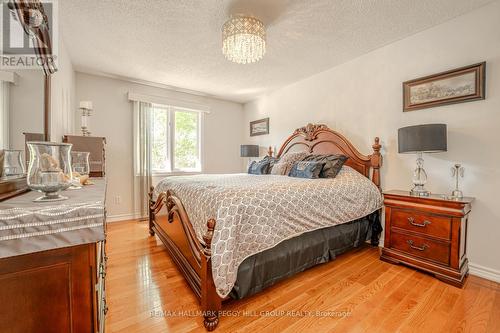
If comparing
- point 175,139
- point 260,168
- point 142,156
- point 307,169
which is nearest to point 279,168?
point 260,168

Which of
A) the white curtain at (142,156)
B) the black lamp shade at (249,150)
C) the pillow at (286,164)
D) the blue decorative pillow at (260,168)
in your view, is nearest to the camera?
the pillow at (286,164)

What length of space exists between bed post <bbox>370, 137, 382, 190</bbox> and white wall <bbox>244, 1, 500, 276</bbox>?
80 mm

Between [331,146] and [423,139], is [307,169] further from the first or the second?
[423,139]

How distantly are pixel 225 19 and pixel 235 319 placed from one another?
255 cm

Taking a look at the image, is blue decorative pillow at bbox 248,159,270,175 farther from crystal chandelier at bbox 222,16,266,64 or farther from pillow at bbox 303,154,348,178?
crystal chandelier at bbox 222,16,266,64

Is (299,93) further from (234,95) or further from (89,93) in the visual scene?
(89,93)

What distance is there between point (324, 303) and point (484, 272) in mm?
1607

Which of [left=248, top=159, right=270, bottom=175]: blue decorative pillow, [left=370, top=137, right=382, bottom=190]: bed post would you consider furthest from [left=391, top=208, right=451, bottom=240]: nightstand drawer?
[left=248, top=159, right=270, bottom=175]: blue decorative pillow

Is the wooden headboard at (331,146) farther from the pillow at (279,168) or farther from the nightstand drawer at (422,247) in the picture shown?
the nightstand drawer at (422,247)

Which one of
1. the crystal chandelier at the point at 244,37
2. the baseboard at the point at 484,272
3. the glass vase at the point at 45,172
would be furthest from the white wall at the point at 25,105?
the baseboard at the point at 484,272

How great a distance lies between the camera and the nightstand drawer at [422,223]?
1898 mm

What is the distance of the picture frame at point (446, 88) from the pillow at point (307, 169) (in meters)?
1.15

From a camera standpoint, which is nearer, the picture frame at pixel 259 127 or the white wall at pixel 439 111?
the white wall at pixel 439 111

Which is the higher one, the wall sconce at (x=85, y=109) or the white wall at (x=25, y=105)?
the wall sconce at (x=85, y=109)
